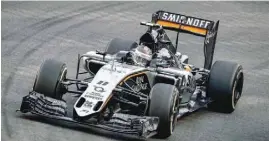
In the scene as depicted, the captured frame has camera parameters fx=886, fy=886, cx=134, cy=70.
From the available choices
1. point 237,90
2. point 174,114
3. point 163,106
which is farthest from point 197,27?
point 163,106

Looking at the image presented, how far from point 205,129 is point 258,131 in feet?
3.08

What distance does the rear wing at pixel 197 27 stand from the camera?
17.7 metres

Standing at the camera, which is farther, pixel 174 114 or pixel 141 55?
pixel 141 55

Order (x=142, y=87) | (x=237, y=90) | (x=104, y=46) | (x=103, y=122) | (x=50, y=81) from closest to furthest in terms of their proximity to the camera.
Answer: (x=103, y=122) → (x=50, y=81) → (x=142, y=87) → (x=237, y=90) → (x=104, y=46)

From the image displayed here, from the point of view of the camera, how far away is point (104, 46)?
869 inches

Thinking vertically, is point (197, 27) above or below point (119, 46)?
above

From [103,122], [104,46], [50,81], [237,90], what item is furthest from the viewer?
[104,46]

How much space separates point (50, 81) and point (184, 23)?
3557mm

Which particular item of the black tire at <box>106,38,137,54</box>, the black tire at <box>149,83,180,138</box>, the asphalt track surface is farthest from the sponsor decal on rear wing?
the black tire at <box>149,83,180,138</box>

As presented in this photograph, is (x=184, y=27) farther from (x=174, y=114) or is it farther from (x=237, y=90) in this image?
(x=174, y=114)

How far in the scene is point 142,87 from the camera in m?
15.9

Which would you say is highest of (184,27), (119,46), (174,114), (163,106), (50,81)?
(184,27)

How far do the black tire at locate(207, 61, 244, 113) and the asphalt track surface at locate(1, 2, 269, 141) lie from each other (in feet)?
0.59

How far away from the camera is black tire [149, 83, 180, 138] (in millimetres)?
14531
